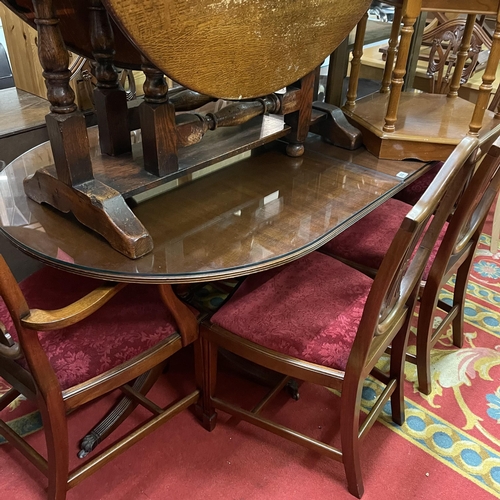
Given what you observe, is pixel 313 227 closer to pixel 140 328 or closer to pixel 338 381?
pixel 338 381

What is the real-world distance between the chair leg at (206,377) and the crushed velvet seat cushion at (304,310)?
12cm

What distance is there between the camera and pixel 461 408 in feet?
5.86

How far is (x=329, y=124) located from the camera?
1.76m

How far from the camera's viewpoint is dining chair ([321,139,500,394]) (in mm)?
1531

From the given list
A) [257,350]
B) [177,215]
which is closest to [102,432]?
[257,350]

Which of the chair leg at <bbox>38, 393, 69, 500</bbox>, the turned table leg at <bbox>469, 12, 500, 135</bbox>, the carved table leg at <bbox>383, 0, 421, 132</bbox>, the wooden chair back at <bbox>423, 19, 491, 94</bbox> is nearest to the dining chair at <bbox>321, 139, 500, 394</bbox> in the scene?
the turned table leg at <bbox>469, 12, 500, 135</bbox>

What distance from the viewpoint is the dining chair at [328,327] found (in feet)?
4.09

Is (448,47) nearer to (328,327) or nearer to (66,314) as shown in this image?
(328,327)

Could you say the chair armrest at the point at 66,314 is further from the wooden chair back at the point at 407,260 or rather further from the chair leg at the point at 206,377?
the wooden chair back at the point at 407,260

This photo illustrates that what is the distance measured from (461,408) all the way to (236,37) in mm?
1463

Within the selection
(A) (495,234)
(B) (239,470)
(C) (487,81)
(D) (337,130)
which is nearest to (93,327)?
(B) (239,470)

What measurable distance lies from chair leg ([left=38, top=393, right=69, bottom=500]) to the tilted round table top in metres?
0.81

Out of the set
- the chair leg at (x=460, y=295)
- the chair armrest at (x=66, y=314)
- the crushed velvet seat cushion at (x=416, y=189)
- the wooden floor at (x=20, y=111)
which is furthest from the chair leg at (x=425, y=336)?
the wooden floor at (x=20, y=111)

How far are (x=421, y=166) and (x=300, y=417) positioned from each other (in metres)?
0.95
